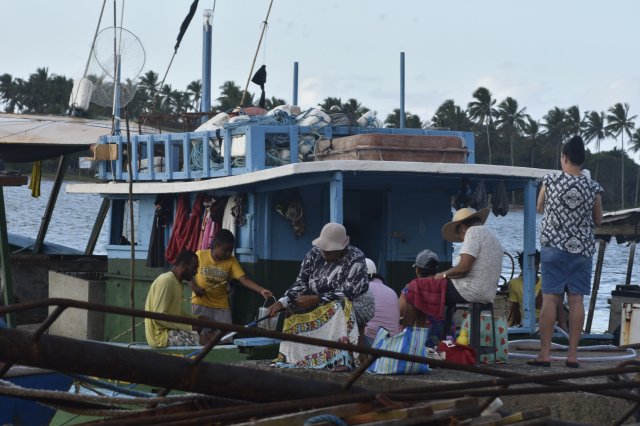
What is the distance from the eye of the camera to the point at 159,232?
40.3ft

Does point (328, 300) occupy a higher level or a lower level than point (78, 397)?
higher

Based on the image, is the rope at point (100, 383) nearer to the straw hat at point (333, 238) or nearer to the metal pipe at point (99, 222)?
the straw hat at point (333, 238)

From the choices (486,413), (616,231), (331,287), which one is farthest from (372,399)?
(616,231)

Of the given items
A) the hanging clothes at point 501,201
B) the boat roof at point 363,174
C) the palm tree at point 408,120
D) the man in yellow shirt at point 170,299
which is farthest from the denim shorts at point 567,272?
the palm tree at point 408,120

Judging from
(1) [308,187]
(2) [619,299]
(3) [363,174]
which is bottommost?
(2) [619,299]

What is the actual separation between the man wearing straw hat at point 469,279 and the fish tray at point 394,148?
173 centimetres

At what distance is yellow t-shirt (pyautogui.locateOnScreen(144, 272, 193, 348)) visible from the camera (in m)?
9.73

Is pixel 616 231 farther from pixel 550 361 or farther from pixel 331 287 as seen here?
pixel 331 287

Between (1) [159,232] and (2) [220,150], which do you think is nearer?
(2) [220,150]

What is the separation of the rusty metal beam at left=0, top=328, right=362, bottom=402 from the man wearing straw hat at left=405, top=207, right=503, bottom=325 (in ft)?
11.1

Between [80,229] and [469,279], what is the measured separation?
45.0 meters

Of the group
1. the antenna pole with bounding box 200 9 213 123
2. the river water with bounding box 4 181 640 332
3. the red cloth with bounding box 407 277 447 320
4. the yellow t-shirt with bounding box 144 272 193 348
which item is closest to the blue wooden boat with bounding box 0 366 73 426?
the yellow t-shirt with bounding box 144 272 193 348

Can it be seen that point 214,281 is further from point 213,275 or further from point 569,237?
point 569,237

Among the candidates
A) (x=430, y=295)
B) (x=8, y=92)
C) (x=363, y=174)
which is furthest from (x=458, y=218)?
(x=8, y=92)
